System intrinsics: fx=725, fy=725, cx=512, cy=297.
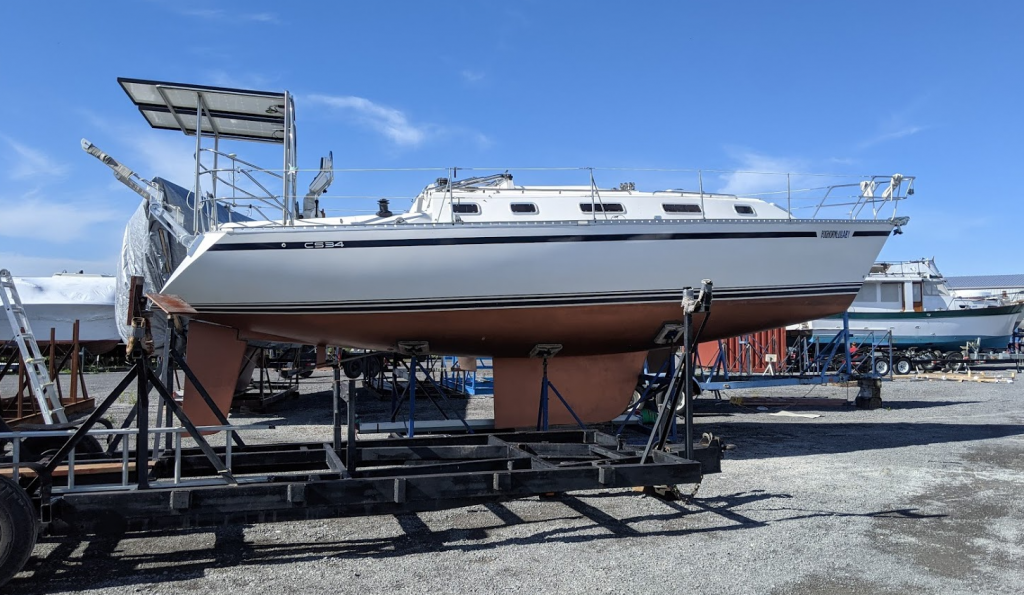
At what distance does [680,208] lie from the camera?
8148mm

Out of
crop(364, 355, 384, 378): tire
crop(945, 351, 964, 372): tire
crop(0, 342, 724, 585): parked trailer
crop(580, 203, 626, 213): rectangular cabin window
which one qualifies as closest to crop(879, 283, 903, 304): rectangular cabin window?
crop(945, 351, 964, 372): tire

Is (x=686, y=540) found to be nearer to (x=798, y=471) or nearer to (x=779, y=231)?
(x=798, y=471)

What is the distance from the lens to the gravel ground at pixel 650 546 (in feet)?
12.8

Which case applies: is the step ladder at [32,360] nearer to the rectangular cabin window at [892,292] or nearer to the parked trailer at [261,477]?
the parked trailer at [261,477]

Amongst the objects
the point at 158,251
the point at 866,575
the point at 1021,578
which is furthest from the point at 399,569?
the point at 158,251

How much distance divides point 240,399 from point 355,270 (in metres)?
6.95

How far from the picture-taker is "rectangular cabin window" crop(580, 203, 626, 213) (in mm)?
7953

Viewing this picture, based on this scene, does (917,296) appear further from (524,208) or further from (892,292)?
(524,208)

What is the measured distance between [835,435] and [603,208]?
4481 millimetres

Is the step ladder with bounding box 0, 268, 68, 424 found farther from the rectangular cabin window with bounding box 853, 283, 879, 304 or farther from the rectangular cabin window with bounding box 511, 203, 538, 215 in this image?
the rectangular cabin window with bounding box 853, 283, 879, 304

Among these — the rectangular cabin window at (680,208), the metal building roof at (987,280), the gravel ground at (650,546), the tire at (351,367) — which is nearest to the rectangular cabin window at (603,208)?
the rectangular cabin window at (680,208)

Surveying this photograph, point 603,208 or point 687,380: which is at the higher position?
point 603,208

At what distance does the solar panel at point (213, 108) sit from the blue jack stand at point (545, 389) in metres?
3.91

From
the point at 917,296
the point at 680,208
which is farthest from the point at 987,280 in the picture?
the point at 680,208
